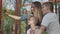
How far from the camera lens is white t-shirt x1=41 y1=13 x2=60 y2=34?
2277 millimetres

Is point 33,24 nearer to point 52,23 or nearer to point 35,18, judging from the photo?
point 35,18

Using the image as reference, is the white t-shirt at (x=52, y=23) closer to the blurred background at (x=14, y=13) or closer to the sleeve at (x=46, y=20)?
the sleeve at (x=46, y=20)

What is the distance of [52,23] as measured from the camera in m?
2.29

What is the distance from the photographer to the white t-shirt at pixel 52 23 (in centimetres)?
228

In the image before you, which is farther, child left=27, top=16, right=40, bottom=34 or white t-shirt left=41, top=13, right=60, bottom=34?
child left=27, top=16, right=40, bottom=34

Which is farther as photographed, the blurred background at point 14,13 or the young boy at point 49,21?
the blurred background at point 14,13

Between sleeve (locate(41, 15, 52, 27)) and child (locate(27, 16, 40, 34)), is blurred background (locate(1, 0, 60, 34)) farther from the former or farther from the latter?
sleeve (locate(41, 15, 52, 27))

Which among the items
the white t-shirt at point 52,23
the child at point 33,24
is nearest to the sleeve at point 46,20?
the white t-shirt at point 52,23

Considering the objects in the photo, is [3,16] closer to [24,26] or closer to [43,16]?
[24,26]

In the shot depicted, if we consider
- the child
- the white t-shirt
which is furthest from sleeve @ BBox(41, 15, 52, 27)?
the child

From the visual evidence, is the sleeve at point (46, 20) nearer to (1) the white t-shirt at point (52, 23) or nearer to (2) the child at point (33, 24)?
(1) the white t-shirt at point (52, 23)

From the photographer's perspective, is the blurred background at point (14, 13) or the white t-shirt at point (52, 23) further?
the blurred background at point (14, 13)

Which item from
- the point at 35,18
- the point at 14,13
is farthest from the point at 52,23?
the point at 14,13

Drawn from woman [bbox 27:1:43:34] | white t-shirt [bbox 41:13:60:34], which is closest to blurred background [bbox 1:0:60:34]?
woman [bbox 27:1:43:34]
